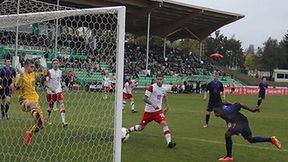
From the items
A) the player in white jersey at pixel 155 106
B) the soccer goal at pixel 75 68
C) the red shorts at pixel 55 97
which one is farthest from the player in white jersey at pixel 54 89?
the player in white jersey at pixel 155 106

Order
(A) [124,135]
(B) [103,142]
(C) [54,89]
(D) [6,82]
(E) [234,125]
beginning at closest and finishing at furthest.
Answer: (E) [234,125] < (B) [103,142] < (A) [124,135] < (D) [6,82] < (C) [54,89]

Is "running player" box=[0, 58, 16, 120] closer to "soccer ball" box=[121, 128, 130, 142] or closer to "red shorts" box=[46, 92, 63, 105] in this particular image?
"red shorts" box=[46, 92, 63, 105]

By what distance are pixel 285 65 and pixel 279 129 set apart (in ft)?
282

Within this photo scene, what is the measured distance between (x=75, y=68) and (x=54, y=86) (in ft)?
10.1

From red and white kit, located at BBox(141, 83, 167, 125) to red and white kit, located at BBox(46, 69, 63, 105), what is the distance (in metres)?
3.49

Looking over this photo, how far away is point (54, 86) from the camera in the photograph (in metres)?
13.4

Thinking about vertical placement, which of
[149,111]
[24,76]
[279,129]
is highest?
[24,76]

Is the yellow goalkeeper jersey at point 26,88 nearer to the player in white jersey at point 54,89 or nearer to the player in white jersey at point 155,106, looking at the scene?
the player in white jersey at point 155,106

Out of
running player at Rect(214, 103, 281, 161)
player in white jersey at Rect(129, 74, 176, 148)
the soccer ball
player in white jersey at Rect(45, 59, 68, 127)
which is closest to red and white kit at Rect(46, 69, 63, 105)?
player in white jersey at Rect(45, 59, 68, 127)

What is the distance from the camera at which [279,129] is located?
15164mm

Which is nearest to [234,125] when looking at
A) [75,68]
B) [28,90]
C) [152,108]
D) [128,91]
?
[152,108]

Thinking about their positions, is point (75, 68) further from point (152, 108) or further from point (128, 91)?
point (128, 91)

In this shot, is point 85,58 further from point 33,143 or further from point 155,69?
point 155,69

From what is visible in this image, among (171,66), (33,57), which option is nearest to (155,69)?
(171,66)
